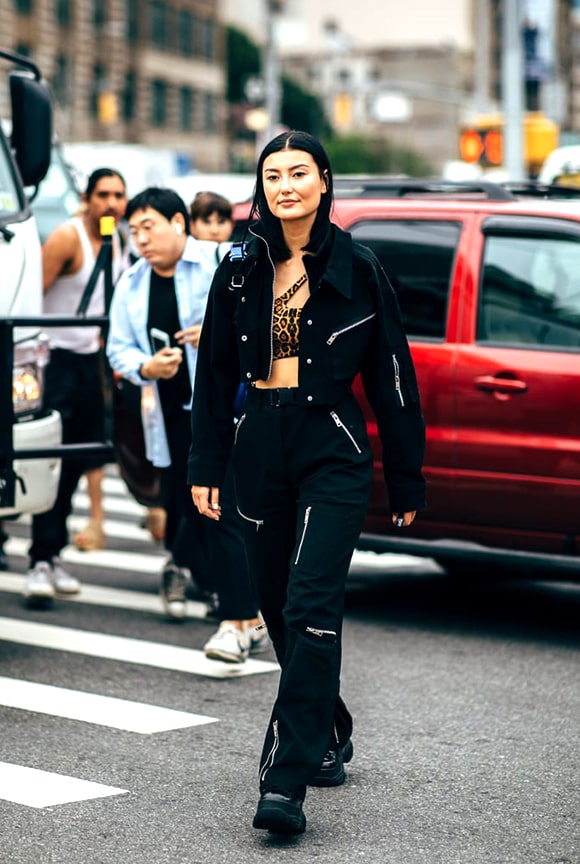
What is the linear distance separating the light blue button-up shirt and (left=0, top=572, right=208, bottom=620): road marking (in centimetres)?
118

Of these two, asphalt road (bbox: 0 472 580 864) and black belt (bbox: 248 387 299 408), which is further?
black belt (bbox: 248 387 299 408)

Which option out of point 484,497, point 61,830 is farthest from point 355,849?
point 484,497

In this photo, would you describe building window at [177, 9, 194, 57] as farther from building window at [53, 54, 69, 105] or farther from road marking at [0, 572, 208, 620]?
road marking at [0, 572, 208, 620]

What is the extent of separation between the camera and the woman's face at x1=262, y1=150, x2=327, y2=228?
4.77 meters

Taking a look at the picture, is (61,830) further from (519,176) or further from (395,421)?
(519,176)

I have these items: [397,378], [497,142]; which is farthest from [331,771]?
[497,142]

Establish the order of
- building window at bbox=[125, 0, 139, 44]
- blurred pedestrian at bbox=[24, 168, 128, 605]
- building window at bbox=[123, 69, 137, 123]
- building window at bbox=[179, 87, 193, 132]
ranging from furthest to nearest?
1. building window at bbox=[179, 87, 193, 132]
2. building window at bbox=[123, 69, 137, 123]
3. building window at bbox=[125, 0, 139, 44]
4. blurred pedestrian at bbox=[24, 168, 128, 605]

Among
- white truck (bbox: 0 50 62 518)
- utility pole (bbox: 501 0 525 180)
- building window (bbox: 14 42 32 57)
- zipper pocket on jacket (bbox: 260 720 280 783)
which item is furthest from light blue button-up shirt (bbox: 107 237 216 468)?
building window (bbox: 14 42 32 57)

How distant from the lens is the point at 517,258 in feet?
24.3

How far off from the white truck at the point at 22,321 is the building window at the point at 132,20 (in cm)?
6869

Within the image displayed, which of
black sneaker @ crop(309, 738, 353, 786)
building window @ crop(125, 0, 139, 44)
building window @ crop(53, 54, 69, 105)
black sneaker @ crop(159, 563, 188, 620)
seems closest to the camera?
black sneaker @ crop(309, 738, 353, 786)

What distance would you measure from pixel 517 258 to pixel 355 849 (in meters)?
3.47

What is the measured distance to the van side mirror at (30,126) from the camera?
24.9ft

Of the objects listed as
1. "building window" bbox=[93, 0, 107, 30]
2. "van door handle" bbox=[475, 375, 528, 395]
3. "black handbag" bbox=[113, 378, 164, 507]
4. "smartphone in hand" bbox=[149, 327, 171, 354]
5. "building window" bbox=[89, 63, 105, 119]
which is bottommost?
"black handbag" bbox=[113, 378, 164, 507]
